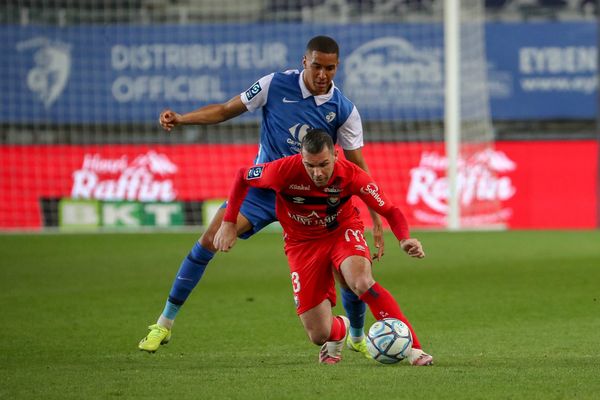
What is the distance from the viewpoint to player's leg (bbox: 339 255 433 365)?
6.43 metres

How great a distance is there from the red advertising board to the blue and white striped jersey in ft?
29.8

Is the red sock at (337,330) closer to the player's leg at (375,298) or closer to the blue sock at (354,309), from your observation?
the blue sock at (354,309)

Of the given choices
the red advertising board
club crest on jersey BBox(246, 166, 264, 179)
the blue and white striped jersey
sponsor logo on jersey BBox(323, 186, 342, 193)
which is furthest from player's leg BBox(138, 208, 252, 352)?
the red advertising board

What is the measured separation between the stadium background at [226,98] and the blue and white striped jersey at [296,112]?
29.8 ft

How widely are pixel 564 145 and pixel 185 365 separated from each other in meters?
11.2

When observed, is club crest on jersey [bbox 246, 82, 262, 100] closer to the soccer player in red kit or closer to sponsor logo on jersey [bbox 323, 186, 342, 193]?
the soccer player in red kit

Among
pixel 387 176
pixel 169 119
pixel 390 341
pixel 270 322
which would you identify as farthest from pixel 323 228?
pixel 387 176

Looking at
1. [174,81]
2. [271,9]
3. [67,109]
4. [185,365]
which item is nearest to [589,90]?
[271,9]

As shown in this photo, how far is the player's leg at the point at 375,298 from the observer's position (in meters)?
6.43

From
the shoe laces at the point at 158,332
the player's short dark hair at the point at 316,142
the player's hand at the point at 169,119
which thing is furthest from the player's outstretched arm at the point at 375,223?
the shoe laces at the point at 158,332

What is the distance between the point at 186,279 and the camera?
25.2 ft

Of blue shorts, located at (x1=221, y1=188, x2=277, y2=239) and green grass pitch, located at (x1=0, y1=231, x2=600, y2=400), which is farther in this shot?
blue shorts, located at (x1=221, y1=188, x2=277, y2=239)

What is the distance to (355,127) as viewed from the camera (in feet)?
24.6

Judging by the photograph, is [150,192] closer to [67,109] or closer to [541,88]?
[67,109]
